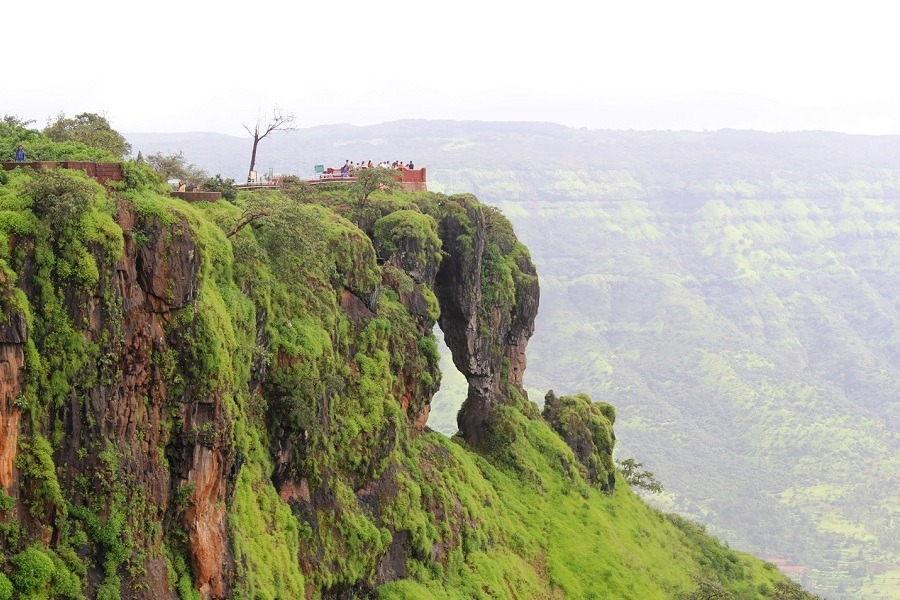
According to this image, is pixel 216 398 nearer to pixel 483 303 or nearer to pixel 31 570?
pixel 31 570

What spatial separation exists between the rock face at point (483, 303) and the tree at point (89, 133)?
748 inches

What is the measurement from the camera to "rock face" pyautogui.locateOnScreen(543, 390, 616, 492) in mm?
68625

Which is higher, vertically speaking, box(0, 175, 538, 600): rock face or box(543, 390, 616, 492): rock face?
box(0, 175, 538, 600): rock face

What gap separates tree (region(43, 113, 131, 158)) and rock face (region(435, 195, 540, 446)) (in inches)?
748

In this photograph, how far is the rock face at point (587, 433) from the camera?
6862 centimetres

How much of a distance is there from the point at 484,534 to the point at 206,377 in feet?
85.9

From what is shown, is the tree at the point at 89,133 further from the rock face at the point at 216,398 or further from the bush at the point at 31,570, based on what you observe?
the bush at the point at 31,570

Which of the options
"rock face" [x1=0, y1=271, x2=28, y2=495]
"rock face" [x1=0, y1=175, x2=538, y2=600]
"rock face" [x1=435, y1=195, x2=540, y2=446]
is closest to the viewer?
"rock face" [x1=0, y1=271, x2=28, y2=495]

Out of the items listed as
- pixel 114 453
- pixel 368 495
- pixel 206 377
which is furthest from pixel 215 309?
pixel 368 495

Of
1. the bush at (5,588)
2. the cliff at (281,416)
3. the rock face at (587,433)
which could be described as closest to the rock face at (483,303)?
the cliff at (281,416)

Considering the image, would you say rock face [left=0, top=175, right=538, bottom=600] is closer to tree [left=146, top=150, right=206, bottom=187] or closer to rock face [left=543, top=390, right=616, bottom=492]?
tree [left=146, top=150, right=206, bottom=187]

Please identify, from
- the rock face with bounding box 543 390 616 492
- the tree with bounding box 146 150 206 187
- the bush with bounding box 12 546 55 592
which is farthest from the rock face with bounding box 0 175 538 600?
the rock face with bounding box 543 390 616 492

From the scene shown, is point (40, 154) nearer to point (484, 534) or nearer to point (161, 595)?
point (161, 595)

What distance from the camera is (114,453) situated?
25.8m
